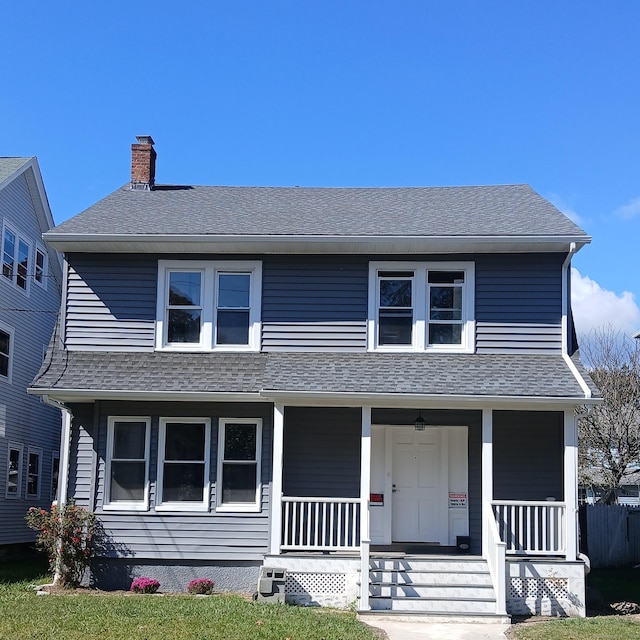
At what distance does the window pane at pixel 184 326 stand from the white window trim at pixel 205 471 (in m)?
1.38

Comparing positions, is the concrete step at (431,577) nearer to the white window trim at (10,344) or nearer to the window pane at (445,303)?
the window pane at (445,303)

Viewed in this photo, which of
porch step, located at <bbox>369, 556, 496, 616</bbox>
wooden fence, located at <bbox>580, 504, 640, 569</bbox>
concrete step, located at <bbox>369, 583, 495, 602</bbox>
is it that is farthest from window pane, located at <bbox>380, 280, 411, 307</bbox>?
wooden fence, located at <bbox>580, 504, 640, 569</bbox>

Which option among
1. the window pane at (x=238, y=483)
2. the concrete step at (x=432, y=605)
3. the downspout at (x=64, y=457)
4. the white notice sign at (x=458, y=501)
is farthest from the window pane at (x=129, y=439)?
the white notice sign at (x=458, y=501)

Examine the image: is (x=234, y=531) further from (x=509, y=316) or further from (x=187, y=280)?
(x=509, y=316)

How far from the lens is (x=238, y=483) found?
13.9 metres

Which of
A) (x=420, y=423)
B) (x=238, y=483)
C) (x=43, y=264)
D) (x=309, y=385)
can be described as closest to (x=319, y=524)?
(x=238, y=483)

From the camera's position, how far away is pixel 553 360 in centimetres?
1395

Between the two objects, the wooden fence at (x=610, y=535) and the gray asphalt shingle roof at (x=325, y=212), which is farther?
the wooden fence at (x=610, y=535)

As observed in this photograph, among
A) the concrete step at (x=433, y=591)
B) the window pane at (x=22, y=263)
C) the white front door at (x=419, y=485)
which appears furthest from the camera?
the window pane at (x=22, y=263)

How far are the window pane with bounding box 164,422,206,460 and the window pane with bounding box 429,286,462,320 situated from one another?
4.30 m

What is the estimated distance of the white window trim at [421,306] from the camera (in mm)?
14297

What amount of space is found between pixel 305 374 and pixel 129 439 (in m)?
3.14

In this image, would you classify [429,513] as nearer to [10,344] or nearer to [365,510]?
[365,510]

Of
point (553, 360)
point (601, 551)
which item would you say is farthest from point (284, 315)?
point (601, 551)
